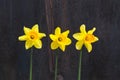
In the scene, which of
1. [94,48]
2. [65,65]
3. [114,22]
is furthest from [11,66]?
[114,22]

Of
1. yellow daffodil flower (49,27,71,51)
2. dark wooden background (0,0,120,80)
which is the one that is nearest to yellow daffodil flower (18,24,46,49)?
yellow daffodil flower (49,27,71,51)

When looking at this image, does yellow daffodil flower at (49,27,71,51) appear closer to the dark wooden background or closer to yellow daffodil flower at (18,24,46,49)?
yellow daffodil flower at (18,24,46,49)

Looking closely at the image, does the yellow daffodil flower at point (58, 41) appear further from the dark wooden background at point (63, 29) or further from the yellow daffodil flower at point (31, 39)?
the dark wooden background at point (63, 29)

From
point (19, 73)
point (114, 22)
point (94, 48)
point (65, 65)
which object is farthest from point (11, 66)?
point (114, 22)

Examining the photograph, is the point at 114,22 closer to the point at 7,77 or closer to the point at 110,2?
the point at 110,2

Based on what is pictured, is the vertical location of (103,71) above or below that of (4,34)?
below

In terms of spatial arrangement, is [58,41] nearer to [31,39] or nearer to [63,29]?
[31,39]

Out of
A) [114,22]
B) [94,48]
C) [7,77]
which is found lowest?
[7,77]

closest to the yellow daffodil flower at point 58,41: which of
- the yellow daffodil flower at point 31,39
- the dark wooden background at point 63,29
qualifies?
the yellow daffodil flower at point 31,39
